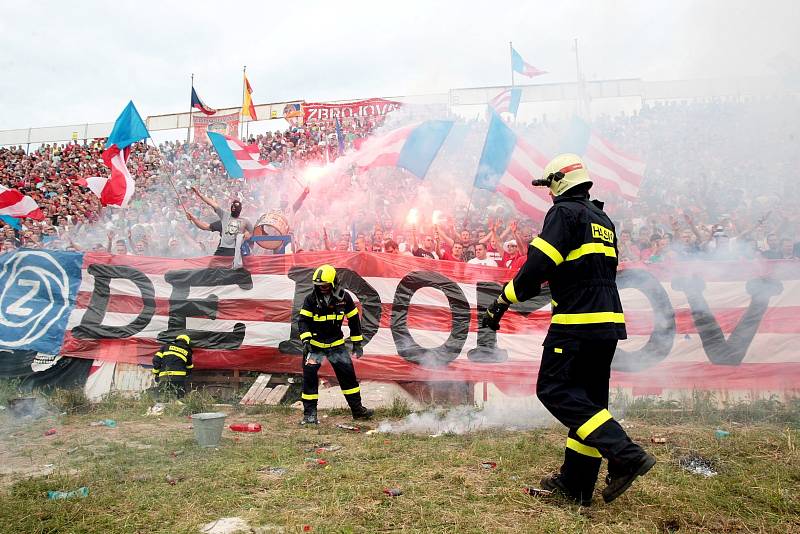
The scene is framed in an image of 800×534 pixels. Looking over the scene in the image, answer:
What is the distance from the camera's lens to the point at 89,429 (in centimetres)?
593

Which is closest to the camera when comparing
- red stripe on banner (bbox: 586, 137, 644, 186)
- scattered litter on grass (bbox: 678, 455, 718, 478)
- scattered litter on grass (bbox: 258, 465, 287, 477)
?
scattered litter on grass (bbox: 678, 455, 718, 478)

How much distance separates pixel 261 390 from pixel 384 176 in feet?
31.3

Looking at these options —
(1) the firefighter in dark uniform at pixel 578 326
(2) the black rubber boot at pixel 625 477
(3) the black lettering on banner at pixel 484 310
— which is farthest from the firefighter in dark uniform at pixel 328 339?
(2) the black rubber boot at pixel 625 477

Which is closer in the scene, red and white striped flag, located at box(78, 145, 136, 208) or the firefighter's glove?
the firefighter's glove

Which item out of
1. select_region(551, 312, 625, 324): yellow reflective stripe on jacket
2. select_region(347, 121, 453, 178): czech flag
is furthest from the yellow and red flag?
select_region(551, 312, 625, 324): yellow reflective stripe on jacket

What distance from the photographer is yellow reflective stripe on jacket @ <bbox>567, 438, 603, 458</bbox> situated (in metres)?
3.33

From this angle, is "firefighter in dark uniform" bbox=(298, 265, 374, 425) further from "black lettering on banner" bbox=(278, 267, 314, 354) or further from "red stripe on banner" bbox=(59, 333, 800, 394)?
"black lettering on banner" bbox=(278, 267, 314, 354)

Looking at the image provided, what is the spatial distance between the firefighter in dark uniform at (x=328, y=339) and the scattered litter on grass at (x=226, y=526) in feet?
10.1

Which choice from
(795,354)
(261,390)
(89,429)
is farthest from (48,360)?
(795,354)

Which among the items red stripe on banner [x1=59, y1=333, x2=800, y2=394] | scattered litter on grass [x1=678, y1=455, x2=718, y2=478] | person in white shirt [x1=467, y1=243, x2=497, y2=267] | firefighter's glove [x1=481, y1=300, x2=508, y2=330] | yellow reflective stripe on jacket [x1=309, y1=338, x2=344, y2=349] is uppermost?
person in white shirt [x1=467, y1=243, x2=497, y2=267]

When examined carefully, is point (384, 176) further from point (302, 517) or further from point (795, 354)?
point (302, 517)

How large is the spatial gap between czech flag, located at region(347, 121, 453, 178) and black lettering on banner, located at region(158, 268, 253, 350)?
3503 millimetres

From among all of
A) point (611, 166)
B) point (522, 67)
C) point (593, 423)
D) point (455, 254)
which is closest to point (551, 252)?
point (593, 423)

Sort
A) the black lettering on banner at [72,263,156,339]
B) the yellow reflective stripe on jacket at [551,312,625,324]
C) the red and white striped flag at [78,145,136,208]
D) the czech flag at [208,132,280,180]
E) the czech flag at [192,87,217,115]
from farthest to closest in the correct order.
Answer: the czech flag at [192,87,217,115], the czech flag at [208,132,280,180], the red and white striped flag at [78,145,136,208], the black lettering on banner at [72,263,156,339], the yellow reflective stripe on jacket at [551,312,625,324]
